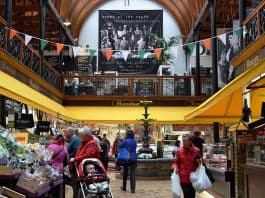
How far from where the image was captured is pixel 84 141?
762cm

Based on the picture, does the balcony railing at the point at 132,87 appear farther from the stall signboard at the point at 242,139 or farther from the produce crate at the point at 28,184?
the produce crate at the point at 28,184

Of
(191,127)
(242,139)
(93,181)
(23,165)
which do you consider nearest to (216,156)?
(242,139)

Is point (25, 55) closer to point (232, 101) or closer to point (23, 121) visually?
point (23, 121)

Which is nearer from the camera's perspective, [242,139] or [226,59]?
[242,139]

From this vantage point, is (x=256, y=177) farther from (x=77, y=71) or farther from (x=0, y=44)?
(x=77, y=71)

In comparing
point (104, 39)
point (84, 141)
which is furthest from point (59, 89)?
point (84, 141)

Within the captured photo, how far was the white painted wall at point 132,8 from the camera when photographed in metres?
31.0

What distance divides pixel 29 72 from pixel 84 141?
26.2 feet

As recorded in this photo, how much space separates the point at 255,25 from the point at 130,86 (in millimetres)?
12272

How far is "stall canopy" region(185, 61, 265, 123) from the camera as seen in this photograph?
7.72 m

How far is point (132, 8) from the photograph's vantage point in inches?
1225

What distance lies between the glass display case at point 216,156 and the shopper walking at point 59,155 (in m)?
3.46

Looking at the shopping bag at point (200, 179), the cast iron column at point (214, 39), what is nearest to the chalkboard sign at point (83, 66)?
the cast iron column at point (214, 39)

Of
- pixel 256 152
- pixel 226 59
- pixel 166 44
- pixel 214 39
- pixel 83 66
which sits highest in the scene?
pixel 166 44
